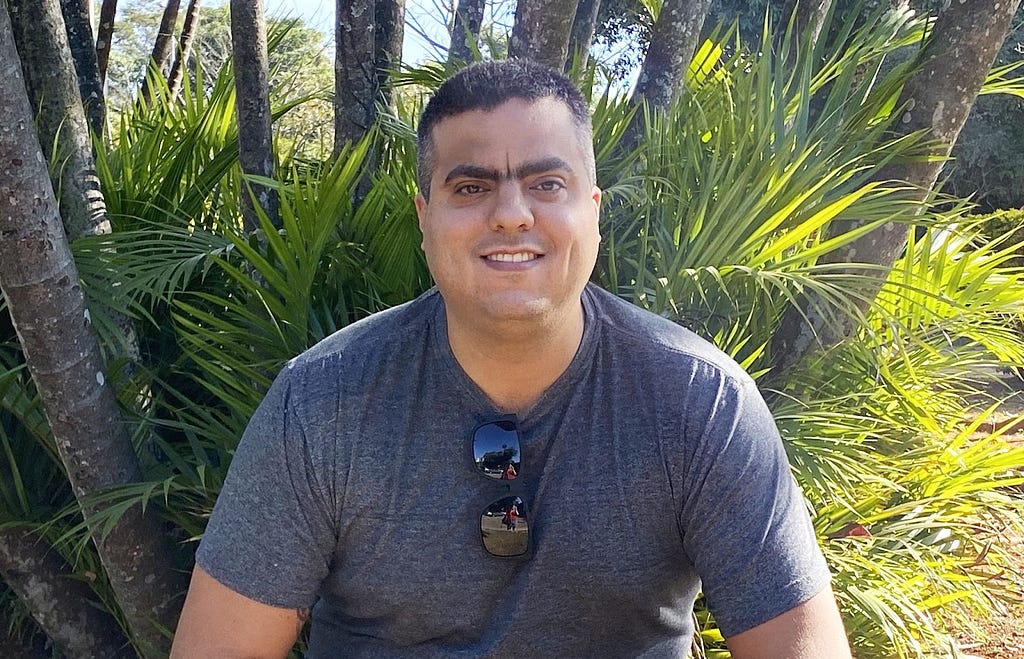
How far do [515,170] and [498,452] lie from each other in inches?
18.7

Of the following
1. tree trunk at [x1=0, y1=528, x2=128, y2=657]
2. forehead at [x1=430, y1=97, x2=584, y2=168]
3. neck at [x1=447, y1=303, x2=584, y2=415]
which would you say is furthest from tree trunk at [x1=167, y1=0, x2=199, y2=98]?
neck at [x1=447, y1=303, x2=584, y2=415]

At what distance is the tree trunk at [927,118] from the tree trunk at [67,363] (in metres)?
1.82

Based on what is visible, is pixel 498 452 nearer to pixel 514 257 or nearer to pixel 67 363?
pixel 514 257

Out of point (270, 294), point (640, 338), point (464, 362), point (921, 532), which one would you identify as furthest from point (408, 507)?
point (921, 532)

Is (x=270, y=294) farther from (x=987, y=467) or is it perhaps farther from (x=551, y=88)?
(x=987, y=467)

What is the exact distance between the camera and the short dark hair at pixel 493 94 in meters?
1.76

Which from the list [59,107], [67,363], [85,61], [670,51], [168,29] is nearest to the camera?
[67,363]

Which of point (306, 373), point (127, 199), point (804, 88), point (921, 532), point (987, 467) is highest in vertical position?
point (804, 88)

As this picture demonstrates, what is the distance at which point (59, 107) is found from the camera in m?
2.96

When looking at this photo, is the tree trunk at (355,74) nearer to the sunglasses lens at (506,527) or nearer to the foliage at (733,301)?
the foliage at (733,301)

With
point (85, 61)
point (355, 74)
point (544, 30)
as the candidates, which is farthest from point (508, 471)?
point (85, 61)

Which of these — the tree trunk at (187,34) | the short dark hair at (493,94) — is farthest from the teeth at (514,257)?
the tree trunk at (187,34)

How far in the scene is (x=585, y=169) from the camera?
181 centimetres

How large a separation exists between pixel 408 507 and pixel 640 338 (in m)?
0.50
